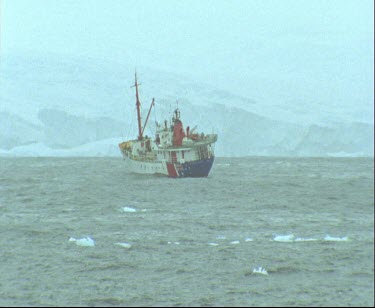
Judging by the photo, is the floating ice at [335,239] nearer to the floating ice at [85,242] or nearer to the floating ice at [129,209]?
the floating ice at [85,242]

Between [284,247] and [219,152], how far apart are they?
268 feet

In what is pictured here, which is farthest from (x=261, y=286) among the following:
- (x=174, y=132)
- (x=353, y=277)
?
(x=174, y=132)

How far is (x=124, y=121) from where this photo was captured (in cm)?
10281

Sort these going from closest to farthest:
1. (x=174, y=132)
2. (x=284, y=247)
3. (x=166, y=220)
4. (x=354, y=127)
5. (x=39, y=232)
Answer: (x=284, y=247) → (x=39, y=232) → (x=166, y=220) → (x=174, y=132) → (x=354, y=127)

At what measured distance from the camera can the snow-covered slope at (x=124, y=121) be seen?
94.9 meters

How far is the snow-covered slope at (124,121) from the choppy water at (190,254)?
54.9 m

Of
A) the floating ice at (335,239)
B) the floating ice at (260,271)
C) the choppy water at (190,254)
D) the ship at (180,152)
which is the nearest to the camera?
the choppy water at (190,254)

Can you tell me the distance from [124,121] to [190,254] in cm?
8544

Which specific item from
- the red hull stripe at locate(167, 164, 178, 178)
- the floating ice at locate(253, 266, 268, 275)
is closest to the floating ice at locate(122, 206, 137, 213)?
the floating ice at locate(253, 266, 268, 275)

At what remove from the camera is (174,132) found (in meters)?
55.1

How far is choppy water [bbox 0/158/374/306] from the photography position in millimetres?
14250

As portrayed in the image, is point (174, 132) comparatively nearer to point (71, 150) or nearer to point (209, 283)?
point (209, 283)

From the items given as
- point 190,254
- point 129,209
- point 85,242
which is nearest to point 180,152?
point 129,209

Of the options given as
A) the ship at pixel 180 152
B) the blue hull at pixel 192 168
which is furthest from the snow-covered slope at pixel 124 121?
Answer: the blue hull at pixel 192 168
